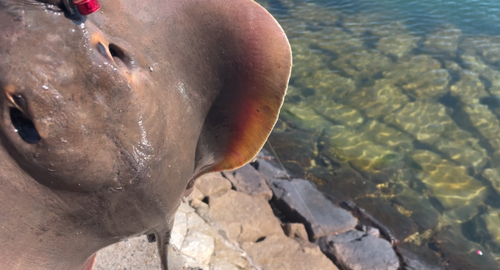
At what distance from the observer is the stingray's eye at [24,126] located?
1.20m

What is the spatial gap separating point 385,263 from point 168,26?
5.26 m

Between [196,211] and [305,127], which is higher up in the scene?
[196,211]

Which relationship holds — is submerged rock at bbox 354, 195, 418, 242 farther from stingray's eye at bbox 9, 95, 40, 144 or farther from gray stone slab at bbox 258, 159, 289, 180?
stingray's eye at bbox 9, 95, 40, 144

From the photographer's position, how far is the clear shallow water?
6734 mm

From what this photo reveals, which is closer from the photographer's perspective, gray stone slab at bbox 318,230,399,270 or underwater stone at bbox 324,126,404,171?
gray stone slab at bbox 318,230,399,270

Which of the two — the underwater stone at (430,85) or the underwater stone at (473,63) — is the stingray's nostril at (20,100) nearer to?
the underwater stone at (430,85)

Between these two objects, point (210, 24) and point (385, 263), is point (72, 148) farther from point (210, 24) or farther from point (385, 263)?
point (385, 263)

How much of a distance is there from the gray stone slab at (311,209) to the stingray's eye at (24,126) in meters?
5.29

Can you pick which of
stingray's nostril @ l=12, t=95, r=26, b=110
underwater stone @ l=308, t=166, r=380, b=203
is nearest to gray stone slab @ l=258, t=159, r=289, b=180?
underwater stone @ l=308, t=166, r=380, b=203

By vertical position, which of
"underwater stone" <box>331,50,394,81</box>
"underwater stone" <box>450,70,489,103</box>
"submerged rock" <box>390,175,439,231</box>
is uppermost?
"underwater stone" <box>450,70,489,103</box>

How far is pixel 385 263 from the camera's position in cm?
568

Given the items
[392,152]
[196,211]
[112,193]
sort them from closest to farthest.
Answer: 1. [112,193]
2. [196,211]
3. [392,152]

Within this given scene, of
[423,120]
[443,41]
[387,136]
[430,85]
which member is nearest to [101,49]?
[387,136]

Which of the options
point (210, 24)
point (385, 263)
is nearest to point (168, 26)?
point (210, 24)
